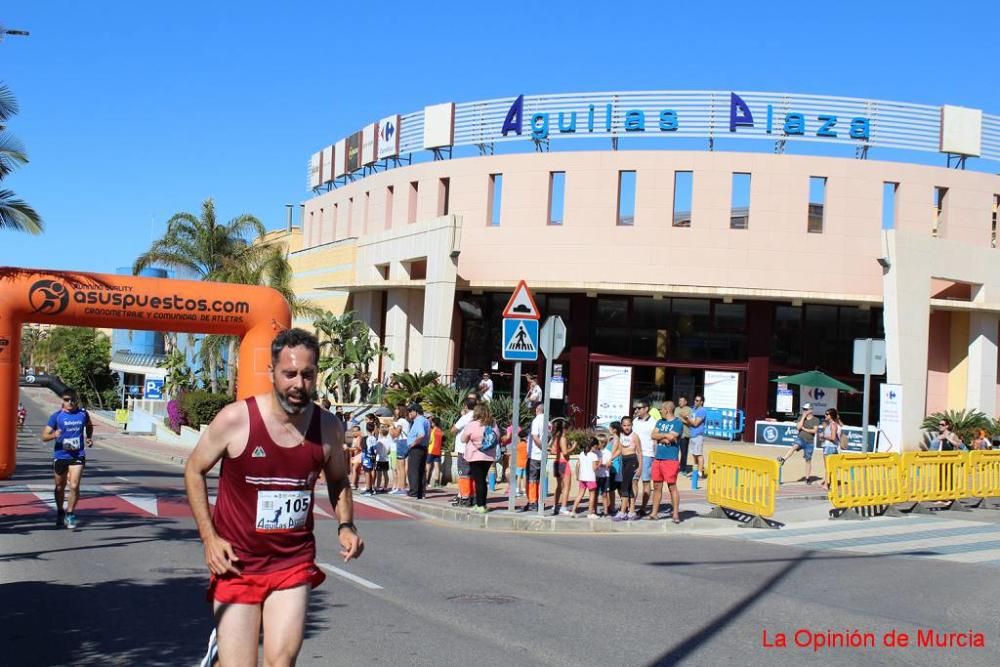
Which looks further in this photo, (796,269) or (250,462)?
(796,269)

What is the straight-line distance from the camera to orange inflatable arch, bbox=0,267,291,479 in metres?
15.6

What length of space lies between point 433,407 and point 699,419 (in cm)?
630

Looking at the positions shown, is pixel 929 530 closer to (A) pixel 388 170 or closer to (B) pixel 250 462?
(B) pixel 250 462

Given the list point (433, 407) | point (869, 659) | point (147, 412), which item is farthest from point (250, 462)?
point (147, 412)

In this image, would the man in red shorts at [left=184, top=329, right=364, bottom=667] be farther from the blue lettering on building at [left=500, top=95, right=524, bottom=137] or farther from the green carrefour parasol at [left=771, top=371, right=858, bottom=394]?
the blue lettering on building at [left=500, top=95, right=524, bottom=137]

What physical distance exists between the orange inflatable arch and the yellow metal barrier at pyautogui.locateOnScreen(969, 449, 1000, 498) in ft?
40.1

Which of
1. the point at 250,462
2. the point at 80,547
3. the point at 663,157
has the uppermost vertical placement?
the point at 663,157

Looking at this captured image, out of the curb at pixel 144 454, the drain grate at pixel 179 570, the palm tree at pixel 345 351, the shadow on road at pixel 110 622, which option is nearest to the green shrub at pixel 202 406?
the curb at pixel 144 454

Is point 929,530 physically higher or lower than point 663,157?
lower

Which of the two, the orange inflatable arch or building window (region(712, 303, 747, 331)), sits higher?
building window (region(712, 303, 747, 331))

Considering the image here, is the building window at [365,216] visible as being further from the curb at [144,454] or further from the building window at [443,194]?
the curb at [144,454]

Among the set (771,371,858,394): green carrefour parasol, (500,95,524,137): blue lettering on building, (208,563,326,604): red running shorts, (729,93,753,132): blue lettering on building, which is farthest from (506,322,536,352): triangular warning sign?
(500,95,524,137): blue lettering on building

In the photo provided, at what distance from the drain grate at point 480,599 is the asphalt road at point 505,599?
0.02 metres

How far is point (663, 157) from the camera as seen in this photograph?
32156 mm
